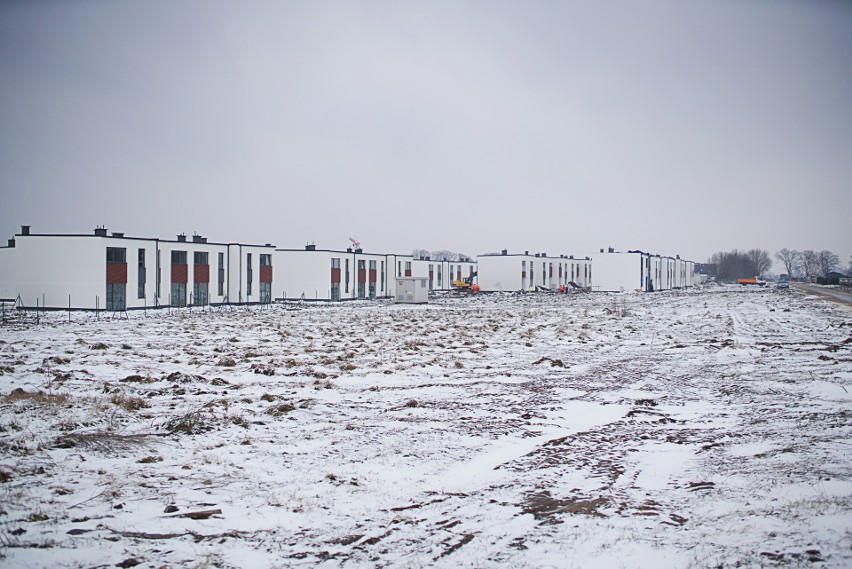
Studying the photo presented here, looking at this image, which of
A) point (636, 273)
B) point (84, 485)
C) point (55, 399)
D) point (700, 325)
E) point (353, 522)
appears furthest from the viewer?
point (636, 273)

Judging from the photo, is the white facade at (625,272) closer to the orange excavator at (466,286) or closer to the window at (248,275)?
the orange excavator at (466,286)

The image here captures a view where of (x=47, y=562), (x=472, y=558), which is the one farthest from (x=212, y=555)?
(x=472, y=558)

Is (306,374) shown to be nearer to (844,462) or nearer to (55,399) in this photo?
(55,399)

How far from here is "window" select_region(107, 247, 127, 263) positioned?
2047 inches

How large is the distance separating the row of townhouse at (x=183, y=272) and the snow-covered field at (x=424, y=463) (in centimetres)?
3394

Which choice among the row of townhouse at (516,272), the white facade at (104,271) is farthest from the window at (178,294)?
the row of townhouse at (516,272)

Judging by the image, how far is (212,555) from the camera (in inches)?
257

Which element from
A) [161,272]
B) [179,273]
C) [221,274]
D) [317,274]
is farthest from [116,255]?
[317,274]

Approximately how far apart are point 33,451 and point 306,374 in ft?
31.0

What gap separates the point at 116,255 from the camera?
52.5 meters

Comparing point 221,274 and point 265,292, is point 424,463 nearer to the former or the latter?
point 221,274

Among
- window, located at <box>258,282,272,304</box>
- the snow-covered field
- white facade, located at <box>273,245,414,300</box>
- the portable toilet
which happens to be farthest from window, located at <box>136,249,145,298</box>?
the snow-covered field

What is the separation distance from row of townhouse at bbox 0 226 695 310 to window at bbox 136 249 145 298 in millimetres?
90

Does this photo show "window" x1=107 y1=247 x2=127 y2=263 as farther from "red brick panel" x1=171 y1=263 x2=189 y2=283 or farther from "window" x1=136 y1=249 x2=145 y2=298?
"red brick panel" x1=171 y1=263 x2=189 y2=283
